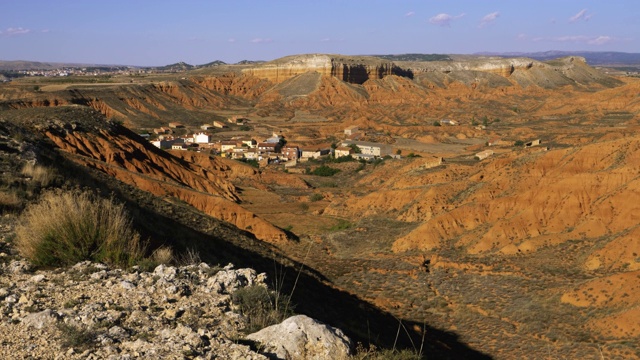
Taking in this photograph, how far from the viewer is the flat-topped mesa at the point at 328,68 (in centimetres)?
13375

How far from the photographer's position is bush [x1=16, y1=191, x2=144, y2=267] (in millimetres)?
6949

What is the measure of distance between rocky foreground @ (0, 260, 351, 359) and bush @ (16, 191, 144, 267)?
28 centimetres

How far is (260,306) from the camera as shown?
608 centimetres

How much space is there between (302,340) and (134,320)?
5.73ft

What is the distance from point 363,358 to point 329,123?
320 ft

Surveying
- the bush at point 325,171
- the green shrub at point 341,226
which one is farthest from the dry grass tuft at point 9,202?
the bush at point 325,171

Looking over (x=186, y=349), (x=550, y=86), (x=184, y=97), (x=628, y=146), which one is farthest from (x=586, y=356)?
(x=550, y=86)

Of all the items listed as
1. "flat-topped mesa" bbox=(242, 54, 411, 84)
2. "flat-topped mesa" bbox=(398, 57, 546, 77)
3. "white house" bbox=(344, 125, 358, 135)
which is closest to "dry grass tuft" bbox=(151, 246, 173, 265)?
"white house" bbox=(344, 125, 358, 135)

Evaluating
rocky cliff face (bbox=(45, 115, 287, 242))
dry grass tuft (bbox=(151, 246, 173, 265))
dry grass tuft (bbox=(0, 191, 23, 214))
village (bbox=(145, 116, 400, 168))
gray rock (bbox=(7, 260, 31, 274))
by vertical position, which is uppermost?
dry grass tuft (bbox=(0, 191, 23, 214))

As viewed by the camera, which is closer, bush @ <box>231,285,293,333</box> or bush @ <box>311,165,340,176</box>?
bush @ <box>231,285,293,333</box>

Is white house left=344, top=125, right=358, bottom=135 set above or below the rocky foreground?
below

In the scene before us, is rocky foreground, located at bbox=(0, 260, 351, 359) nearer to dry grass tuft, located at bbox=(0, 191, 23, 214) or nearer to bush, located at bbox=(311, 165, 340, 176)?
dry grass tuft, located at bbox=(0, 191, 23, 214)

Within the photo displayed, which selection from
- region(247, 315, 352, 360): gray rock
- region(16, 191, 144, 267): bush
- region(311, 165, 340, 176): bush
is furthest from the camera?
region(311, 165, 340, 176): bush

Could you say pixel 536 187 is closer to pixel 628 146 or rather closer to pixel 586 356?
pixel 628 146
